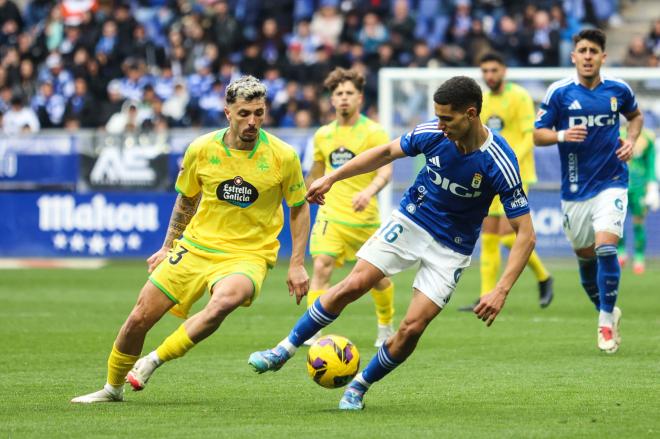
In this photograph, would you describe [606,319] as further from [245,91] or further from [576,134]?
[245,91]

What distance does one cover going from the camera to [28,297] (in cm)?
1622

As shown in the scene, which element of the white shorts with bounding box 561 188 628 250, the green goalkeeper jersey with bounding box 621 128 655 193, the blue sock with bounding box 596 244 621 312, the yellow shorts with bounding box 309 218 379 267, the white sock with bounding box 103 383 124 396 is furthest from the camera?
the green goalkeeper jersey with bounding box 621 128 655 193

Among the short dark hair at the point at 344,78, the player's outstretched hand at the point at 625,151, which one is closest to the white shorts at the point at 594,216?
the player's outstretched hand at the point at 625,151

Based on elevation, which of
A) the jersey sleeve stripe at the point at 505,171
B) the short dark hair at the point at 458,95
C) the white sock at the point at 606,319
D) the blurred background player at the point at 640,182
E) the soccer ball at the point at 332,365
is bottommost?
the blurred background player at the point at 640,182

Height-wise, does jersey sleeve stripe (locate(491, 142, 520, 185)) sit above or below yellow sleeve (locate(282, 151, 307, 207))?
above

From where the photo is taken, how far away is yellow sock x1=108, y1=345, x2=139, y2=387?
26.2 ft

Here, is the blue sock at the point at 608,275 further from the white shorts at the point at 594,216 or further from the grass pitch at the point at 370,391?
the grass pitch at the point at 370,391

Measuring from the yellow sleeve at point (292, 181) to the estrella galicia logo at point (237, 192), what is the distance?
22 cm

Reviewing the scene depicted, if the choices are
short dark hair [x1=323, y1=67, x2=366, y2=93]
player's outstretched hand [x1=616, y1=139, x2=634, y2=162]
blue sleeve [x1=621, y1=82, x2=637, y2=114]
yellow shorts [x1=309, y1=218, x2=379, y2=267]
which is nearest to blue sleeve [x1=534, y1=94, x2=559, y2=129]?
blue sleeve [x1=621, y1=82, x2=637, y2=114]

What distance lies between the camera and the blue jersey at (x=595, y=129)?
11047mm

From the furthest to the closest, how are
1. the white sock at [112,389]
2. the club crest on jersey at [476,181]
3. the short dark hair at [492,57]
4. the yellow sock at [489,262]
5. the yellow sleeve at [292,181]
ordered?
the yellow sock at [489,262] → the short dark hair at [492,57] → the yellow sleeve at [292,181] → the white sock at [112,389] → the club crest on jersey at [476,181]

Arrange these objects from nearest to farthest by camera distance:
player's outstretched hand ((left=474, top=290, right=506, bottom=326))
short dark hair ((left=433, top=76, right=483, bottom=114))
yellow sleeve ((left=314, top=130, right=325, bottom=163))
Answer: player's outstretched hand ((left=474, top=290, right=506, bottom=326)) → short dark hair ((left=433, top=76, right=483, bottom=114)) → yellow sleeve ((left=314, top=130, right=325, bottom=163))

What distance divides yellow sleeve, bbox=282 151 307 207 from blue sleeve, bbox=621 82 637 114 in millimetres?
3970

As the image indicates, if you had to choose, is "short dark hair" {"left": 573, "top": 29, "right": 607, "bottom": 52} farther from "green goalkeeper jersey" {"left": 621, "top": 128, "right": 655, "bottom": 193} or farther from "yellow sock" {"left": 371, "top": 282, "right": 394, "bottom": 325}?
"green goalkeeper jersey" {"left": 621, "top": 128, "right": 655, "bottom": 193}
